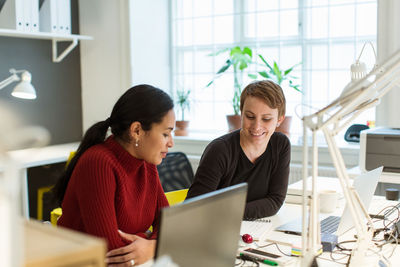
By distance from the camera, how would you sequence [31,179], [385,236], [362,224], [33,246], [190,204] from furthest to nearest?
1. [31,179]
2. [385,236]
3. [362,224]
4. [190,204]
5. [33,246]

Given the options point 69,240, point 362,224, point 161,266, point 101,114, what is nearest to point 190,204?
point 161,266

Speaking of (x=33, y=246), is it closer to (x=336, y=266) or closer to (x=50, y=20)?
(x=336, y=266)

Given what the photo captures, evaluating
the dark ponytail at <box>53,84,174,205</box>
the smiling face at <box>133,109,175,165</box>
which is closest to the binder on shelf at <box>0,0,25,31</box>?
the dark ponytail at <box>53,84,174,205</box>

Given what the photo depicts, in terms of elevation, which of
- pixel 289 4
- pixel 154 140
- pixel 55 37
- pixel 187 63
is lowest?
pixel 154 140

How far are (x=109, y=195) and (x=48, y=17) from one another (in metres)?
2.58

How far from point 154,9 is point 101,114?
106 cm

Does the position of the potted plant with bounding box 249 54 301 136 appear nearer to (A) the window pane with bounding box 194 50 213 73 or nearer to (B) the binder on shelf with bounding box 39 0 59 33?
(A) the window pane with bounding box 194 50 213 73

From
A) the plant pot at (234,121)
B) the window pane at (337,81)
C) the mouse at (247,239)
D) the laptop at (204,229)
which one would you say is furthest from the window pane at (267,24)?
the laptop at (204,229)

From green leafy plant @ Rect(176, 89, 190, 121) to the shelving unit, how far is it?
909 mm

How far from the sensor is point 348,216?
1.59 meters

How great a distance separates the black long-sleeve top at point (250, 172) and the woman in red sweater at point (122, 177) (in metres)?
0.28

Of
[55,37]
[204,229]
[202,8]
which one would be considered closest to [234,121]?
[202,8]

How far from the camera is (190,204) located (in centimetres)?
106

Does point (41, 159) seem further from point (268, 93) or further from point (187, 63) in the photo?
point (268, 93)
